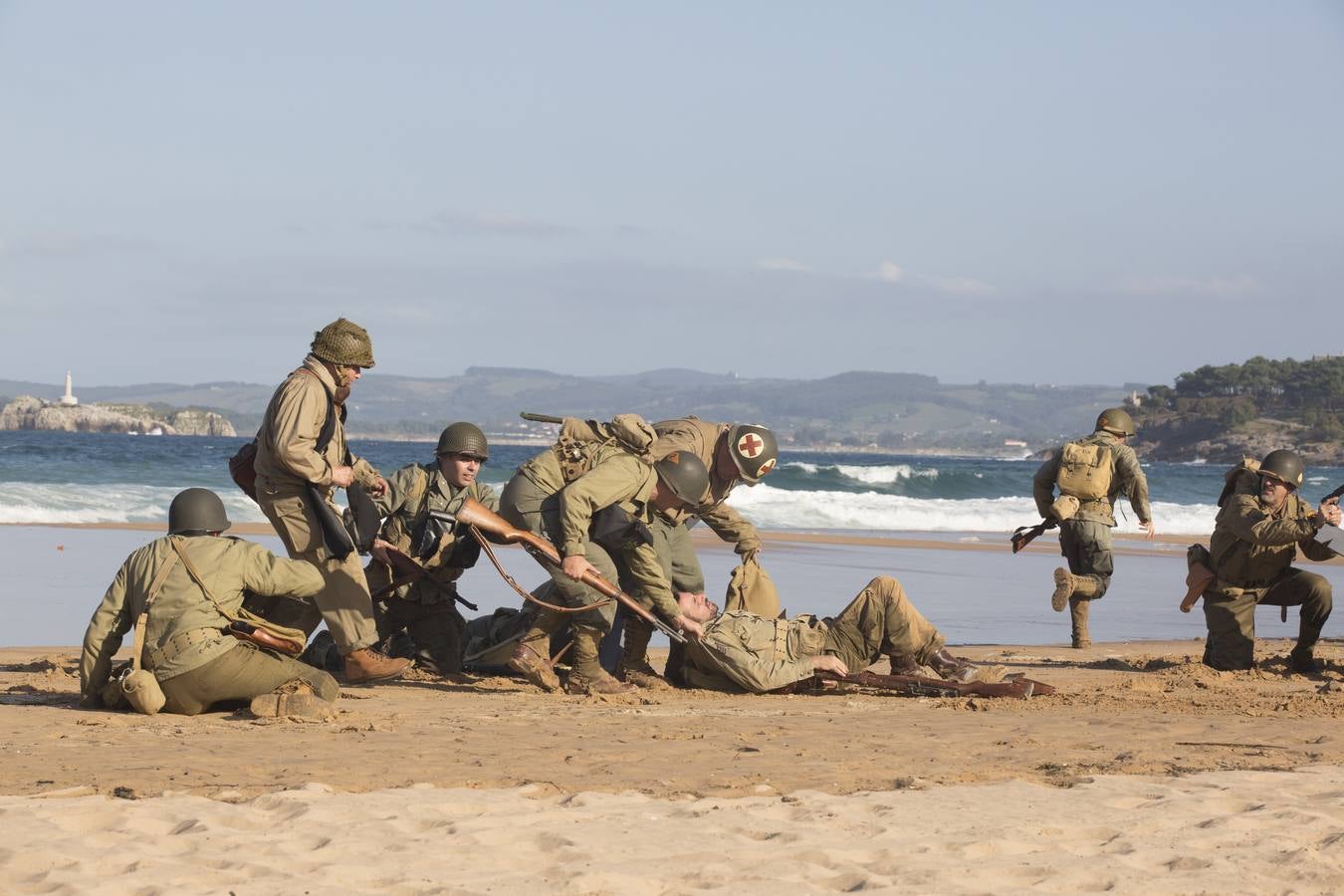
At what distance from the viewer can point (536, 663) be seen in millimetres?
9148

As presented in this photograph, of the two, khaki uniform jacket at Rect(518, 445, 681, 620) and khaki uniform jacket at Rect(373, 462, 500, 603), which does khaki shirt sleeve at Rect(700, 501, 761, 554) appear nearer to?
khaki uniform jacket at Rect(518, 445, 681, 620)

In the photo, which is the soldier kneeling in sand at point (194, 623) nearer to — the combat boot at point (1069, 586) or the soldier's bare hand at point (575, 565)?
the soldier's bare hand at point (575, 565)

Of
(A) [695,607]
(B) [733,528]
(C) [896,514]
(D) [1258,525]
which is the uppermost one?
(D) [1258,525]

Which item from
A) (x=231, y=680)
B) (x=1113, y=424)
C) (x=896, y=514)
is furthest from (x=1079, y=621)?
(x=896, y=514)

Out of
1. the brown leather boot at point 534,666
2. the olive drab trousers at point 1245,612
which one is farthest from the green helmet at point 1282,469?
the brown leather boot at point 534,666

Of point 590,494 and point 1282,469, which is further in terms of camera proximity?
point 1282,469

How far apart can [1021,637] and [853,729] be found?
623 cm

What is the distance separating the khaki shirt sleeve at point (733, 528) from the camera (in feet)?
32.9

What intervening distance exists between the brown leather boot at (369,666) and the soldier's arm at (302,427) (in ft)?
3.65

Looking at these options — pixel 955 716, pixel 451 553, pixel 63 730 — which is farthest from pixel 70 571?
pixel 955 716

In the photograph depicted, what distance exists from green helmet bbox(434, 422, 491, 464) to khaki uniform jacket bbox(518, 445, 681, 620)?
→ 376 millimetres

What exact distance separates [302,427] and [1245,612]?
20.8ft

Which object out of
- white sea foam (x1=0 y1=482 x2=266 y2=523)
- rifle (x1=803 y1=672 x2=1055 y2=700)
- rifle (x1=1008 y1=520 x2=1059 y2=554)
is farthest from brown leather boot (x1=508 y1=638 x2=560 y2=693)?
white sea foam (x1=0 y1=482 x2=266 y2=523)

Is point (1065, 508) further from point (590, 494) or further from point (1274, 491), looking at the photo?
point (590, 494)
